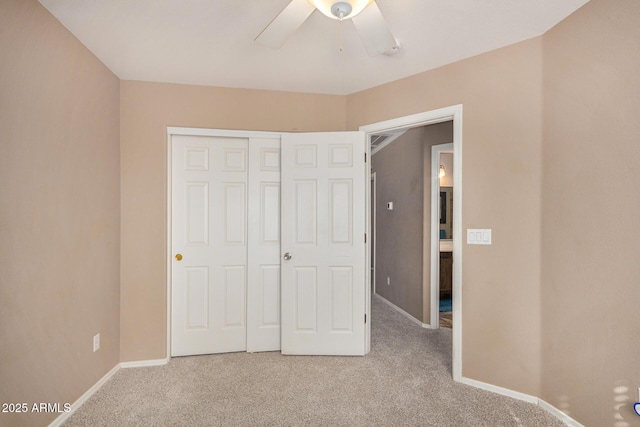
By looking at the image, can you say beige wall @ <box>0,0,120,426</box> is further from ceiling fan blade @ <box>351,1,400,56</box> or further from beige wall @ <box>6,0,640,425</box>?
ceiling fan blade @ <box>351,1,400,56</box>

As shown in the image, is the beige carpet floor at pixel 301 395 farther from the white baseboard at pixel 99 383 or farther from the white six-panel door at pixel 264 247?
the white six-panel door at pixel 264 247

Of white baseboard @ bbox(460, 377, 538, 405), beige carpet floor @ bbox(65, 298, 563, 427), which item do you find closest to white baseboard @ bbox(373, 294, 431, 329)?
beige carpet floor @ bbox(65, 298, 563, 427)

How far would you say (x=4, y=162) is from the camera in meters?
1.62

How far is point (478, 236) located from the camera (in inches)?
97.0

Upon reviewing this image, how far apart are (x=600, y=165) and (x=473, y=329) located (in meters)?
1.37

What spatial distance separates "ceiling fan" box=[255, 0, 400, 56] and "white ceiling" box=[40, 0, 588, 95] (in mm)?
276

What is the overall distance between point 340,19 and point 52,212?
6.42 ft

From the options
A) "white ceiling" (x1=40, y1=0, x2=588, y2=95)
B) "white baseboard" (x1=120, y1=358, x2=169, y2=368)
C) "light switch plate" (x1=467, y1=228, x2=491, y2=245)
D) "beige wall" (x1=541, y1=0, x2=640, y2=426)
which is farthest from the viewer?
"white baseboard" (x1=120, y1=358, x2=169, y2=368)

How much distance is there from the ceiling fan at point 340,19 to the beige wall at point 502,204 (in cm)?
110

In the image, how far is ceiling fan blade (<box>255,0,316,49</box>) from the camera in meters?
1.51

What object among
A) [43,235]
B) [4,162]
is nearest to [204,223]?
[43,235]

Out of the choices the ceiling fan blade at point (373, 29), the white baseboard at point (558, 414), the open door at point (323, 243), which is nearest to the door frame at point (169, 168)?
the open door at point (323, 243)

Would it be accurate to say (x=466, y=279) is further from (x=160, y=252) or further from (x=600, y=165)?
(x=160, y=252)

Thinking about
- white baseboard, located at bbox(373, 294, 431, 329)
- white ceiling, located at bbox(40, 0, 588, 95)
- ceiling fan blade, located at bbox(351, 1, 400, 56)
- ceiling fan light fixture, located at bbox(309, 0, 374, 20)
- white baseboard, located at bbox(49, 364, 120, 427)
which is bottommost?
white baseboard, located at bbox(373, 294, 431, 329)
